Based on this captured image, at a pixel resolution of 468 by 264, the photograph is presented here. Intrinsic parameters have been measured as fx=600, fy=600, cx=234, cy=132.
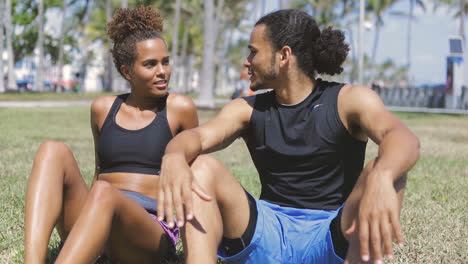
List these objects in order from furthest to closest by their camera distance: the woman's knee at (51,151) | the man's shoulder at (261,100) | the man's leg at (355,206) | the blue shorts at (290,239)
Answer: the man's shoulder at (261,100), the woman's knee at (51,151), the blue shorts at (290,239), the man's leg at (355,206)

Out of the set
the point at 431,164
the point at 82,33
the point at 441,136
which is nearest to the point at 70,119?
the point at 441,136

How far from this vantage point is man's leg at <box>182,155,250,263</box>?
267 centimetres

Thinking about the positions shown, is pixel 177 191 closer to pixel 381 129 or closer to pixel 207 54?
pixel 381 129

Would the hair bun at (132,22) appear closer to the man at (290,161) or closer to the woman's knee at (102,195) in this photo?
the man at (290,161)

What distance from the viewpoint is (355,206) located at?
260 cm

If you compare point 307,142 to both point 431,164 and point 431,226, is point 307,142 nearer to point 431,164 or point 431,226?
point 431,226

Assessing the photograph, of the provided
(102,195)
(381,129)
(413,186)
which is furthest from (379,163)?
(413,186)

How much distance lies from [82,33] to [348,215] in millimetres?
57937

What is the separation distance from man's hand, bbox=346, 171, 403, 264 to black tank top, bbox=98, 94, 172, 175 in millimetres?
1506

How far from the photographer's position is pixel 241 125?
3328 mm

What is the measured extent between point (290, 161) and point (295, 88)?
408mm

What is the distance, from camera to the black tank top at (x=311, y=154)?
3.05 metres

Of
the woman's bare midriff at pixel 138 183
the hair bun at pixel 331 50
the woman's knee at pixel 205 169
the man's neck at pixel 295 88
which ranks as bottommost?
the woman's bare midriff at pixel 138 183

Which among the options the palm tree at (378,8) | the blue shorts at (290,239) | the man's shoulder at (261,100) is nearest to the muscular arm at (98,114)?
the man's shoulder at (261,100)
